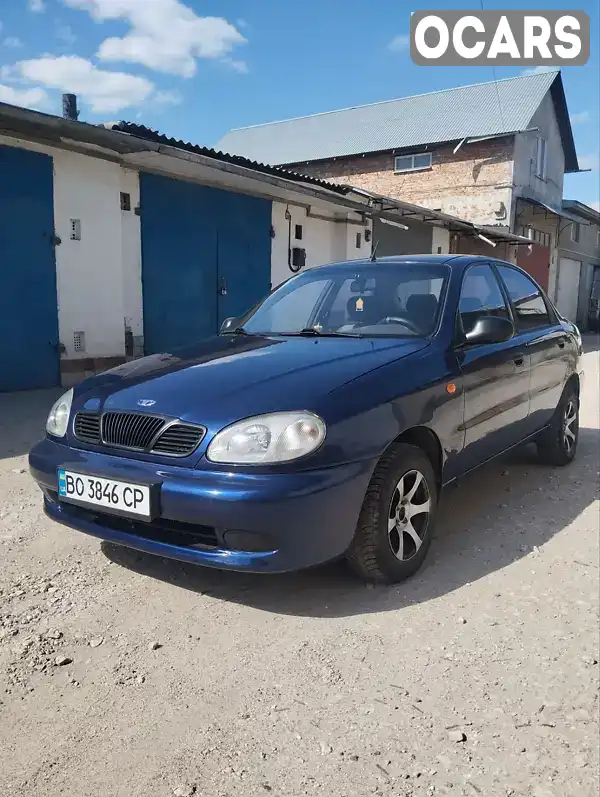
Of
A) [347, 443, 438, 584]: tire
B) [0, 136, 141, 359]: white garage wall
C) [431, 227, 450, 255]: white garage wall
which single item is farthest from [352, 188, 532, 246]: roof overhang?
[347, 443, 438, 584]: tire

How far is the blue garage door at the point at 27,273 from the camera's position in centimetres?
Answer: 677

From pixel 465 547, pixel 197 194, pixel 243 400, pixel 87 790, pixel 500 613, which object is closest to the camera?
pixel 87 790

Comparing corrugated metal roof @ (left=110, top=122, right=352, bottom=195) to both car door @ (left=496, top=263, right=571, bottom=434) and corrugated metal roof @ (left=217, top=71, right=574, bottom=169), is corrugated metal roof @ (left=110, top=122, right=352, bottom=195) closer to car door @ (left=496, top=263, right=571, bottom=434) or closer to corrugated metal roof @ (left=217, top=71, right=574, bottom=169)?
car door @ (left=496, top=263, right=571, bottom=434)

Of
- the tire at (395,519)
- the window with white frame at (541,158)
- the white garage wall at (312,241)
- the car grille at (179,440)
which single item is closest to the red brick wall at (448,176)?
the window with white frame at (541,158)

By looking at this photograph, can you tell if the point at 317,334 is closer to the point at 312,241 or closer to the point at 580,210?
the point at 312,241

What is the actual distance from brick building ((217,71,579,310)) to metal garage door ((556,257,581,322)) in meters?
0.82

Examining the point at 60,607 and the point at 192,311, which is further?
the point at 192,311

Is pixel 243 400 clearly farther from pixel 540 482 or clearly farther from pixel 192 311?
pixel 192 311

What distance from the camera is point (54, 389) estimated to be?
289 inches

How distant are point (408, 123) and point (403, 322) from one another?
22496mm

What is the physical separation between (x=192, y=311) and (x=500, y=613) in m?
7.50

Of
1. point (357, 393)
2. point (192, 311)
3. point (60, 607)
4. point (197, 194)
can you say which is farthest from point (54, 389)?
point (357, 393)

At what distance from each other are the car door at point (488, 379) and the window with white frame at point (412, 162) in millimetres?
19449

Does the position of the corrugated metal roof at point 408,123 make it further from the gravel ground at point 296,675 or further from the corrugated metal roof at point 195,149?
the gravel ground at point 296,675
